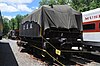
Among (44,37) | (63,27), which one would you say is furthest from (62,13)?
(44,37)

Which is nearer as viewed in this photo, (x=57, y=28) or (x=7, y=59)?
(x=57, y=28)

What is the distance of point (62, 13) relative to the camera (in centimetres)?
1515

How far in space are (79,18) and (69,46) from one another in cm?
216

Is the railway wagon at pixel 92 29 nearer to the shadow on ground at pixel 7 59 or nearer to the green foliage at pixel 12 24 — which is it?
the shadow on ground at pixel 7 59

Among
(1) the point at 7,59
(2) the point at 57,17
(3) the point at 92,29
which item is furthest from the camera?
(3) the point at 92,29

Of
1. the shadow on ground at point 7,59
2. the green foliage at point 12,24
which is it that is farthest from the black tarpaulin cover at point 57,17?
the green foliage at point 12,24

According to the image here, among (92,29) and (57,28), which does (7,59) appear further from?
(92,29)

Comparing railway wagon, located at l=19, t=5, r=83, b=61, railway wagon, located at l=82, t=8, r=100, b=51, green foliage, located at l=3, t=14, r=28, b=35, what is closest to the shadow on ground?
railway wagon, located at l=19, t=5, r=83, b=61

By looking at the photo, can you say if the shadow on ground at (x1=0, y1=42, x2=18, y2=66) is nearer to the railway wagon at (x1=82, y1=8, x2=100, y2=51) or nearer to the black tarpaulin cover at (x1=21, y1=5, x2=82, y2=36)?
the black tarpaulin cover at (x1=21, y1=5, x2=82, y2=36)

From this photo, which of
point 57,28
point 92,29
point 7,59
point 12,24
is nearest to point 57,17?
point 57,28

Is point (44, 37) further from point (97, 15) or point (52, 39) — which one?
point (97, 15)

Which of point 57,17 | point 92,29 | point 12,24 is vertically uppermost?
point 57,17

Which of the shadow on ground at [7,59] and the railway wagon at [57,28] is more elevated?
the railway wagon at [57,28]

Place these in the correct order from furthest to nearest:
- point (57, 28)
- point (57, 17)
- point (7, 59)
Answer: point (7, 59), point (57, 17), point (57, 28)
